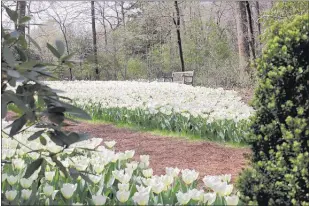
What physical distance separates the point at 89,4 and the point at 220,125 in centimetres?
984

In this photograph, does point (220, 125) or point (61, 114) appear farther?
point (220, 125)

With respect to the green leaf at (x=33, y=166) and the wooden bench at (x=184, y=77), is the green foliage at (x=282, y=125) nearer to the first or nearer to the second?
the green leaf at (x=33, y=166)

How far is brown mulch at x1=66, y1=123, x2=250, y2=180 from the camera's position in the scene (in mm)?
3205

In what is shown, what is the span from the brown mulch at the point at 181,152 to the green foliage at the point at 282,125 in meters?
1.53

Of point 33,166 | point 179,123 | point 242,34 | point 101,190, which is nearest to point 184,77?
point 242,34

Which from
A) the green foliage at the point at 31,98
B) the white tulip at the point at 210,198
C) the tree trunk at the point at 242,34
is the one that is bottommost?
the white tulip at the point at 210,198

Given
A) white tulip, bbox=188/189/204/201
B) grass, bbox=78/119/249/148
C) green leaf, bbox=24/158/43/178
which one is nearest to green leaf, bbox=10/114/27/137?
green leaf, bbox=24/158/43/178

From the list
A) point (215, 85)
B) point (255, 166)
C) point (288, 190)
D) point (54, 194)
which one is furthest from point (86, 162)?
point (215, 85)

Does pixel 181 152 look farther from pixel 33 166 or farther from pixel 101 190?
pixel 33 166

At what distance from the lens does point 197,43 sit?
48.4 ft

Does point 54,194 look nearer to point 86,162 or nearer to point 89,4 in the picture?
point 86,162

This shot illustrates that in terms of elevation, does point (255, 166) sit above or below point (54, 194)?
above

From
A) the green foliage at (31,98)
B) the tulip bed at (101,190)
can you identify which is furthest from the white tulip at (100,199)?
the green foliage at (31,98)

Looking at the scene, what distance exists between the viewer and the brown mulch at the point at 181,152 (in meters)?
3.21
